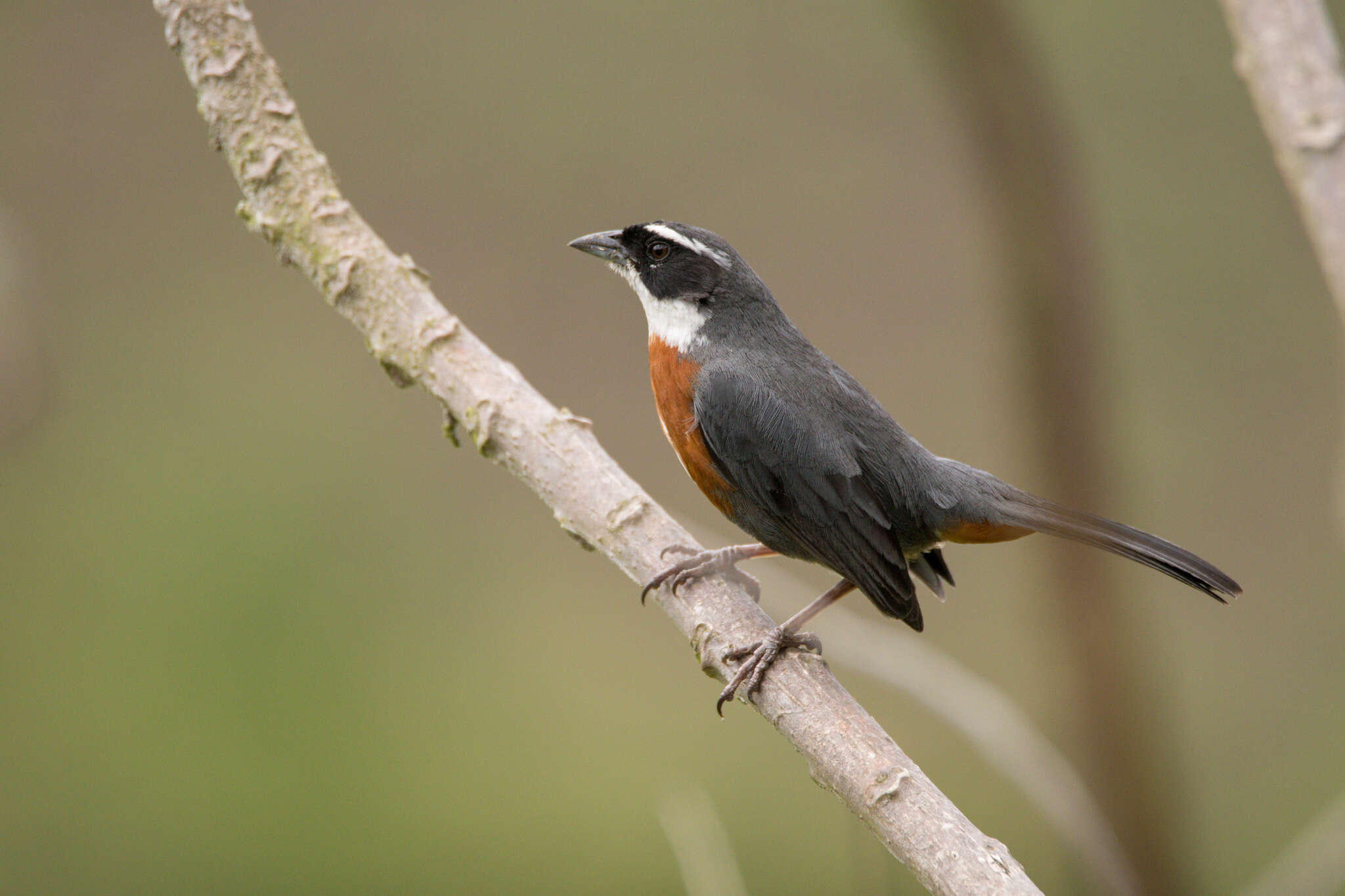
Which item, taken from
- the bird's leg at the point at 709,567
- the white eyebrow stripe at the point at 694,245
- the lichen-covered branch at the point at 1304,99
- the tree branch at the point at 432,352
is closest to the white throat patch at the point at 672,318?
the white eyebrow stripe at the point at 694,245

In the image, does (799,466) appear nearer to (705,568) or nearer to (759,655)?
(705,568)

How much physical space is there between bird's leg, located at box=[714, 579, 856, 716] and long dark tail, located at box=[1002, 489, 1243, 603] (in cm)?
62

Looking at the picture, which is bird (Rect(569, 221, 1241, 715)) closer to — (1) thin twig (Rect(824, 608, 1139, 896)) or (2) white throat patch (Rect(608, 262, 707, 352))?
(2) white throat patch (Rect(608, 262, 707, 352))

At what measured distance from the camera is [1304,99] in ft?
7.77

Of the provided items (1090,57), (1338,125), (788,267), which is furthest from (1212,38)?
(1338,125)

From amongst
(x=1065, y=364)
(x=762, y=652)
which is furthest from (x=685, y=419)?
(x=1065, y=364)

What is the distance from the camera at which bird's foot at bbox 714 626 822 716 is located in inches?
94.4

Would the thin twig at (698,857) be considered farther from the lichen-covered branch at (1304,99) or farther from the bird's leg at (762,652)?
the lichen-covered branch at (1304,99)

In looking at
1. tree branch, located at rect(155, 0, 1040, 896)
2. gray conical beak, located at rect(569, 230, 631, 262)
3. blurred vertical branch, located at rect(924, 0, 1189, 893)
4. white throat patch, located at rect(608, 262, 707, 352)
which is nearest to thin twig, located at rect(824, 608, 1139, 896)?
blurred vertical branch, located at rect(924, 0, 1189, 893)

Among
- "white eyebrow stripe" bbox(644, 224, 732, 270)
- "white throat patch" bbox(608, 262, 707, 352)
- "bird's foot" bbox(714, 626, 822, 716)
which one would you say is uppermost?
"white eyebrow stripe" bbox(644, 224, 732, 270)

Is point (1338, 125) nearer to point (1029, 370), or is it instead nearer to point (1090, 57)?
point (1029, 370)

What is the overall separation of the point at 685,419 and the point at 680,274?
1.34 feet

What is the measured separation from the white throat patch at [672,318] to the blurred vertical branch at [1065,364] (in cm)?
89

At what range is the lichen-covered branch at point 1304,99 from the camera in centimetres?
231
